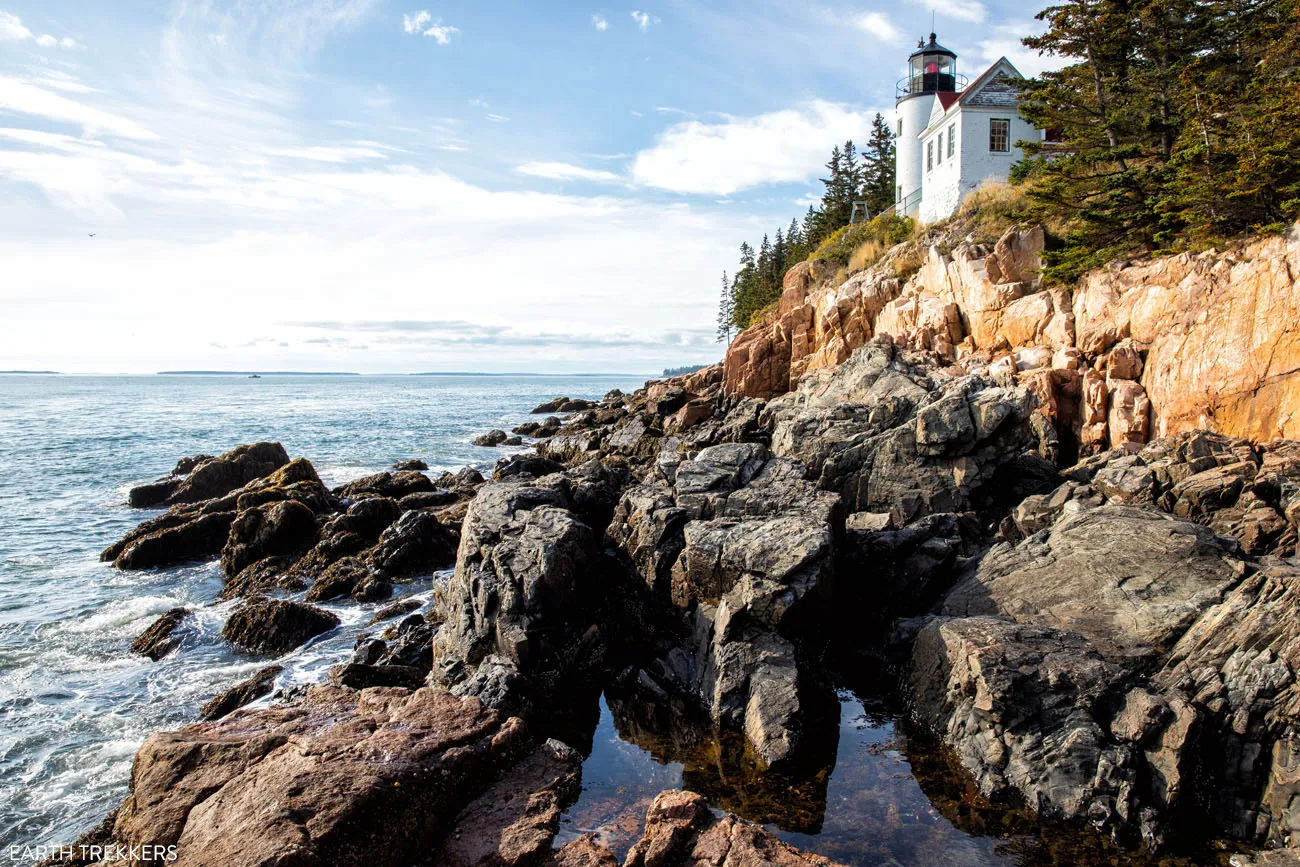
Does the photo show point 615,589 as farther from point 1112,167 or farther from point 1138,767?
point 1112,167

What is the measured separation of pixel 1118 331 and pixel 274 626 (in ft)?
84.4

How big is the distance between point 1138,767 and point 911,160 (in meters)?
45.8

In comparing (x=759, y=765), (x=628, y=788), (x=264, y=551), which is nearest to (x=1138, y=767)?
(x=759, y=765)

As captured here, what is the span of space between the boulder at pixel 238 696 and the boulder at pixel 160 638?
3.19 m

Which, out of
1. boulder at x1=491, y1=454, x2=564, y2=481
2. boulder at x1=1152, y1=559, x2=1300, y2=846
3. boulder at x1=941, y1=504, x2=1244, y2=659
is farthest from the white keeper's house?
boulder at x1=1152, y1=559, x2=1300, y2=846

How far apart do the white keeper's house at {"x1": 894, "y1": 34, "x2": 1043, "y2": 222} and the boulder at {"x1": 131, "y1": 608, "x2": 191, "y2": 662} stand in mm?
39102

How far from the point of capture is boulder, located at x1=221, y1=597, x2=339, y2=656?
15.5 meters

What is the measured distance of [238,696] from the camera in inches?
511

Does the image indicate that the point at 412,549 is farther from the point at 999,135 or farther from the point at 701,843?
the point at 999,135

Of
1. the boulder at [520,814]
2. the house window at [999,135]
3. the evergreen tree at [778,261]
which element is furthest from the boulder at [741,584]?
the evergreen tree at [778,261]

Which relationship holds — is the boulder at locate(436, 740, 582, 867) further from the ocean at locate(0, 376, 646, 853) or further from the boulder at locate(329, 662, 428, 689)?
the ocean at locate(0, 376, 646, 853)

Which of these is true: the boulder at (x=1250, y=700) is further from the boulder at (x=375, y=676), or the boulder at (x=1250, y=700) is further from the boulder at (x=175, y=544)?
the boulder at (x=175, y=544)

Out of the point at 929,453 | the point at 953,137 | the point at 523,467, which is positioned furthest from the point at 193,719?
the point at 953,137

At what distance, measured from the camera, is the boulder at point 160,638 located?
15437 mm
